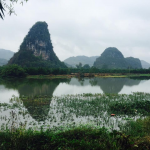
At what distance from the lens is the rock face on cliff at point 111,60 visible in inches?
6206

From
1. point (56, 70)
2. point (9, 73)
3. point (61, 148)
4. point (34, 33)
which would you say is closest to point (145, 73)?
point (56, 70)

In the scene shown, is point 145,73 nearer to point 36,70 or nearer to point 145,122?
point 36,70

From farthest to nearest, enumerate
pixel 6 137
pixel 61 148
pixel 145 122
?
pixel 145 122
pixel 6 137
pixel 61 148

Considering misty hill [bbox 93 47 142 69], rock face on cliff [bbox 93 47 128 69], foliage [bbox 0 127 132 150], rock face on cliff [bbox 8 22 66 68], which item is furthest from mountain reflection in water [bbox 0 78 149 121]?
rock face on cliff [bbox 93 47 128 69]

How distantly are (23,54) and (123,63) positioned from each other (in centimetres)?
11239

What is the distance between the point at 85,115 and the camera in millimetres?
8680

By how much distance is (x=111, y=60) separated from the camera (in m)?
170

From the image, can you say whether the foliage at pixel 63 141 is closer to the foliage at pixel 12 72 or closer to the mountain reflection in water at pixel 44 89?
the mountain reflection in water at pixel 44 89

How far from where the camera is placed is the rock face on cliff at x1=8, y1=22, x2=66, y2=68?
9825cm

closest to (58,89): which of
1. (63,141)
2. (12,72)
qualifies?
(63,141)

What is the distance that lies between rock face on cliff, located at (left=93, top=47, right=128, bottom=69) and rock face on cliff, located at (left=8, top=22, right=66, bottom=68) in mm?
55007

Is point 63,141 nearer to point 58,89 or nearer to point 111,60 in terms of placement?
point 58,89

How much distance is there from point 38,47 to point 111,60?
9109cm

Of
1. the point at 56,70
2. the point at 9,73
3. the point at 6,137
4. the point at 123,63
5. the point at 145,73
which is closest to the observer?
the point at 6,137
